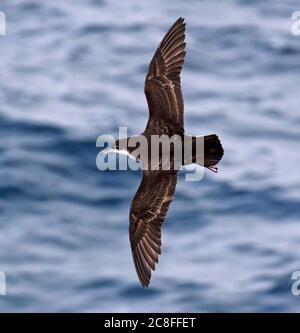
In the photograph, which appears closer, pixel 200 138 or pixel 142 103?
pixel 200 138

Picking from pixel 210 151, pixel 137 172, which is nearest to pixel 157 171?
pixel 210 151

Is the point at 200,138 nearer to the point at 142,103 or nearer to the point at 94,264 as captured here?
the point at 94,264

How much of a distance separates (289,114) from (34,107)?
335 cm

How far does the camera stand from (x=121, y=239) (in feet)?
46.5

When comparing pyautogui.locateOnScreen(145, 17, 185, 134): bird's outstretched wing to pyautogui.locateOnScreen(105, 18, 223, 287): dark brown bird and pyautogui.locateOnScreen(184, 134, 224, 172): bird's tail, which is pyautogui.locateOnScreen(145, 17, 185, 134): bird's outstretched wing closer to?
pyautogui.locateOnScreen(105, 18, 223, 287): dark brown bird

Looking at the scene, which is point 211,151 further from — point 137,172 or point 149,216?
point 137,172

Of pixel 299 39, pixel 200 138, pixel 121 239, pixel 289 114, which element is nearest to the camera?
pixel 200 138

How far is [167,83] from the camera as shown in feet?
36.5

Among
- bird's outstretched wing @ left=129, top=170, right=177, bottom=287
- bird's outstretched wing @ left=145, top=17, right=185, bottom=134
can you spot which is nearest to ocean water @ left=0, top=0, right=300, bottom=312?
bird's outstretched wing @ left=129, top=170, right=177, bottom=287

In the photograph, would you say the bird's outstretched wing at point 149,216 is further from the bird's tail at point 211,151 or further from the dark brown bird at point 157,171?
the bird's tail at point 211,151

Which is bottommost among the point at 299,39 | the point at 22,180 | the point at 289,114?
the point at 22,180

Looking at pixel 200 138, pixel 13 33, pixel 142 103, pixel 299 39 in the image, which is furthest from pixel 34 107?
pixel 200 138

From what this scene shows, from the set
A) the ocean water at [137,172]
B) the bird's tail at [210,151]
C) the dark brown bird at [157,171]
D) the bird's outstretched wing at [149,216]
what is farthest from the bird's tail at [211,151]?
the ocean water at [137,172]

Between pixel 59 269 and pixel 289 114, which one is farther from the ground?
pixel 289 114
